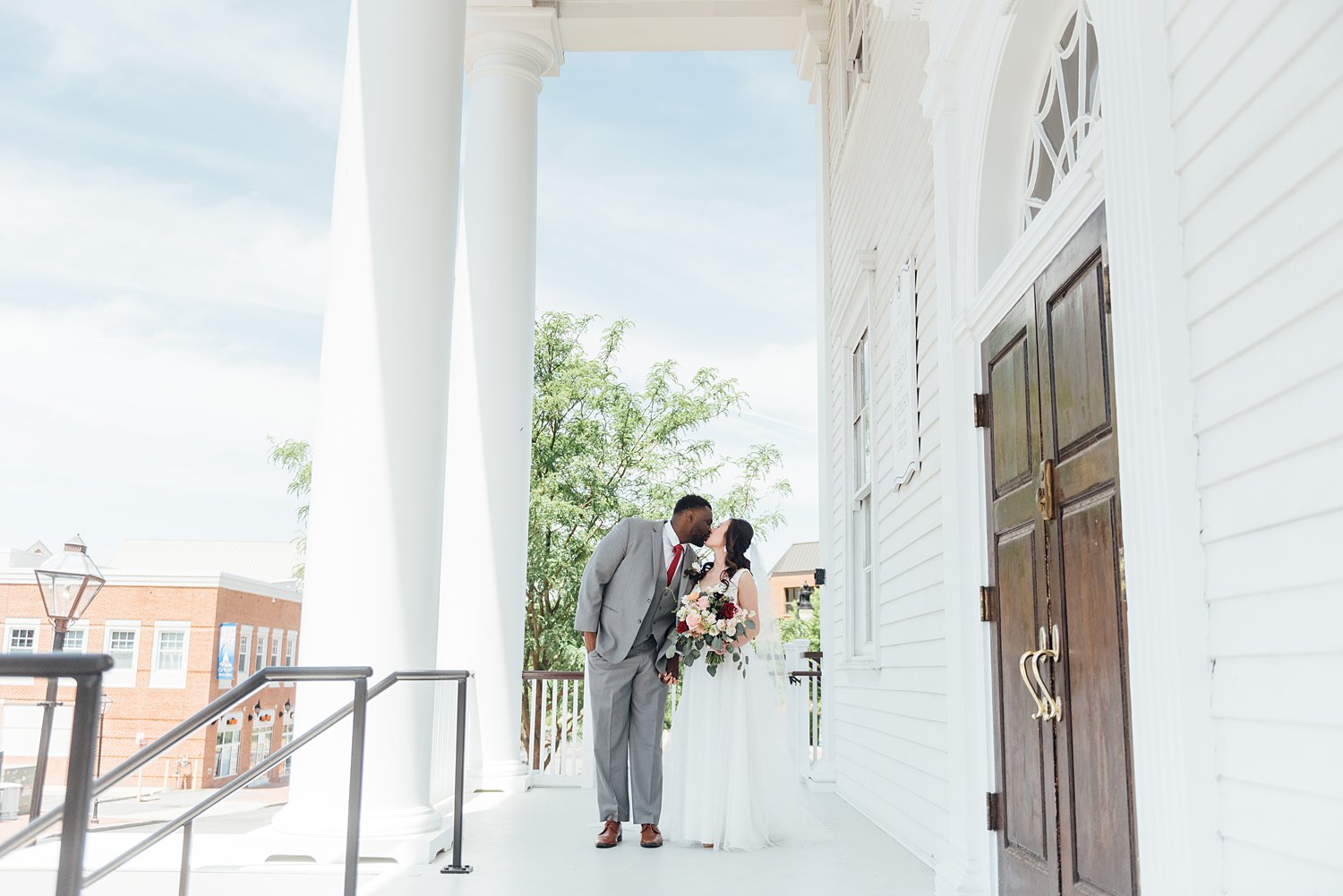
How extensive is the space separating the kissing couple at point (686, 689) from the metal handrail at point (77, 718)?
4002 millimetres

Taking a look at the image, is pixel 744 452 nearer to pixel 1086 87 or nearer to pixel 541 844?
pixel 541 844

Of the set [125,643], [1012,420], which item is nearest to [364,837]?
[1012,420]

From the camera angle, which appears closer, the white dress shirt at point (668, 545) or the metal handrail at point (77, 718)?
the metal handrail at point (77, 718)

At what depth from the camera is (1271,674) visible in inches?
78.4

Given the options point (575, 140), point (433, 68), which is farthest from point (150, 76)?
point (433, 68)

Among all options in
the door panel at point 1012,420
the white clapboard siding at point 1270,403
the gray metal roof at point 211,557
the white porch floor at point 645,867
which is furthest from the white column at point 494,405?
the gray metal roof at point 211,557

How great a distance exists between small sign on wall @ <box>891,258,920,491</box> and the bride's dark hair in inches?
35.6

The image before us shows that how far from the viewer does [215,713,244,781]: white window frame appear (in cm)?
3394

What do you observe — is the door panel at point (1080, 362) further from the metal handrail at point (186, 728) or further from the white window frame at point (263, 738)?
the white window frame at point (263, 738)

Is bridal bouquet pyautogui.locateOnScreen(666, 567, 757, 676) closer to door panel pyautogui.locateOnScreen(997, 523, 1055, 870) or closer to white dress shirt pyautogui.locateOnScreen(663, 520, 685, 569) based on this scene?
white dress shirt pyautogui.locateOnScreen(663, 520, 685, 569)

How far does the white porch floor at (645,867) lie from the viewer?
4379 millimetres

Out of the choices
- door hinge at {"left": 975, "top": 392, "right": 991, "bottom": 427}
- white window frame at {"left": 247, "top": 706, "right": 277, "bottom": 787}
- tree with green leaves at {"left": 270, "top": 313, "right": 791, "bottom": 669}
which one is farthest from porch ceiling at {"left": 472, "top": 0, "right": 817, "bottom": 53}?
white window frame at {"left": 247, "top": 706, "right": 277, "bottom": 787}

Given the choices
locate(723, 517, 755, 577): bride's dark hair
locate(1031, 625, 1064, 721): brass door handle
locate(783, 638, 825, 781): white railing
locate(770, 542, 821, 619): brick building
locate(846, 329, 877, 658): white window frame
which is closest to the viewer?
locate(1031, 625, 1064, 721): brass door handle

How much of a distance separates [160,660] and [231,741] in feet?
15.4
